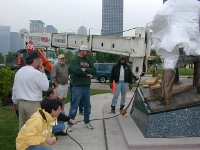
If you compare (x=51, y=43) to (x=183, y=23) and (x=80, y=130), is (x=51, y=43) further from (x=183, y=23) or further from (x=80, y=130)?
(x=183, y=23)

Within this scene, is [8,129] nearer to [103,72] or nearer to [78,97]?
[78,97]

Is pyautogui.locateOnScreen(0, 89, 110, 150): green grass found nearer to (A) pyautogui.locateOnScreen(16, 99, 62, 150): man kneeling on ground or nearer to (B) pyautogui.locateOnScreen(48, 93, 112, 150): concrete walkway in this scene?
(B) pyautogui.locateOnScreen(48, 93, 112, 150): concrete walkway

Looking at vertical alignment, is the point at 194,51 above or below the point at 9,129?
above

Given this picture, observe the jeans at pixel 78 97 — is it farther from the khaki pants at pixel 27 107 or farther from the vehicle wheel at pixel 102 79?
the vehicle wheel at pixel 102 79

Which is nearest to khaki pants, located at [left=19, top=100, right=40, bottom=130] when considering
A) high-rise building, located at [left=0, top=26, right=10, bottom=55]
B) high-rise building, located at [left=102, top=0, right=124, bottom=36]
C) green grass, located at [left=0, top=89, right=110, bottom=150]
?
green grass, located at [left=0, top=89, right=110, bottom=150]

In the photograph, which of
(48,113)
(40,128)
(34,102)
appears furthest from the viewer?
(34,102)

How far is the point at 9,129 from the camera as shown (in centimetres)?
569

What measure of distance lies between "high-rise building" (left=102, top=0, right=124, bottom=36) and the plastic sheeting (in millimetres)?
168396

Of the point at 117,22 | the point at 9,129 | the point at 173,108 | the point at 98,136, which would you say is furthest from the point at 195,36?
the point at 117,22

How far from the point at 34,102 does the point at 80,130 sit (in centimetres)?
207

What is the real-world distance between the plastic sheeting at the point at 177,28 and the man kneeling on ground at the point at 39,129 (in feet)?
8.10

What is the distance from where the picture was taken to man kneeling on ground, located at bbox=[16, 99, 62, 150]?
2.97m

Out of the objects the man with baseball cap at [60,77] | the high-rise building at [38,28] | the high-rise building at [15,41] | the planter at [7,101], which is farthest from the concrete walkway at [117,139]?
the high-rise building at [15,41]

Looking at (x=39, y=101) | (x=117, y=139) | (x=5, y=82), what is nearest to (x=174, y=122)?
(x=117, y=139)
